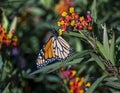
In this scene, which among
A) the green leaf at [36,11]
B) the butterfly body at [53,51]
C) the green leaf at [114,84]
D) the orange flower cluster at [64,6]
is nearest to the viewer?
the green leaf at [114,84]

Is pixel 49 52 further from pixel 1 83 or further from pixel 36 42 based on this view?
pixel 36 42

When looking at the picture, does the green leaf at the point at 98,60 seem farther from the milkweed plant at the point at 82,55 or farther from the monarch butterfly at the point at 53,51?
the monarch butterfly at the point at 53,51

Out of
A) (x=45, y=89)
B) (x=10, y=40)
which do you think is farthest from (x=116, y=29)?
(x=45, y=89)

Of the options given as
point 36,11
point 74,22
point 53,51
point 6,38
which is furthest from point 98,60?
point 36,11

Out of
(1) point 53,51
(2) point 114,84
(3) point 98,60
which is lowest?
(2) point 114,84

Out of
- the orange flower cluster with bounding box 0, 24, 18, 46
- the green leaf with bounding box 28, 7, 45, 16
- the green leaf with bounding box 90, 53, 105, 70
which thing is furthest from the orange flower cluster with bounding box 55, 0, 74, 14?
the green leaf with bounding box 90, 53, 105, 70

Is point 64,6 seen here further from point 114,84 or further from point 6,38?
point 114,84

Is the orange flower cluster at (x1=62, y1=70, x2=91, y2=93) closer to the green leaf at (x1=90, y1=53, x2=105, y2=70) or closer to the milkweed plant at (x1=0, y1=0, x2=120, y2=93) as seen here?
the milkweed plant at (x1=0, y1=0, x2=120, y2=93)

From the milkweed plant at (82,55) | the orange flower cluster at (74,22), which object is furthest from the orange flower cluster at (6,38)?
the orange flower cluster at (74,22)
